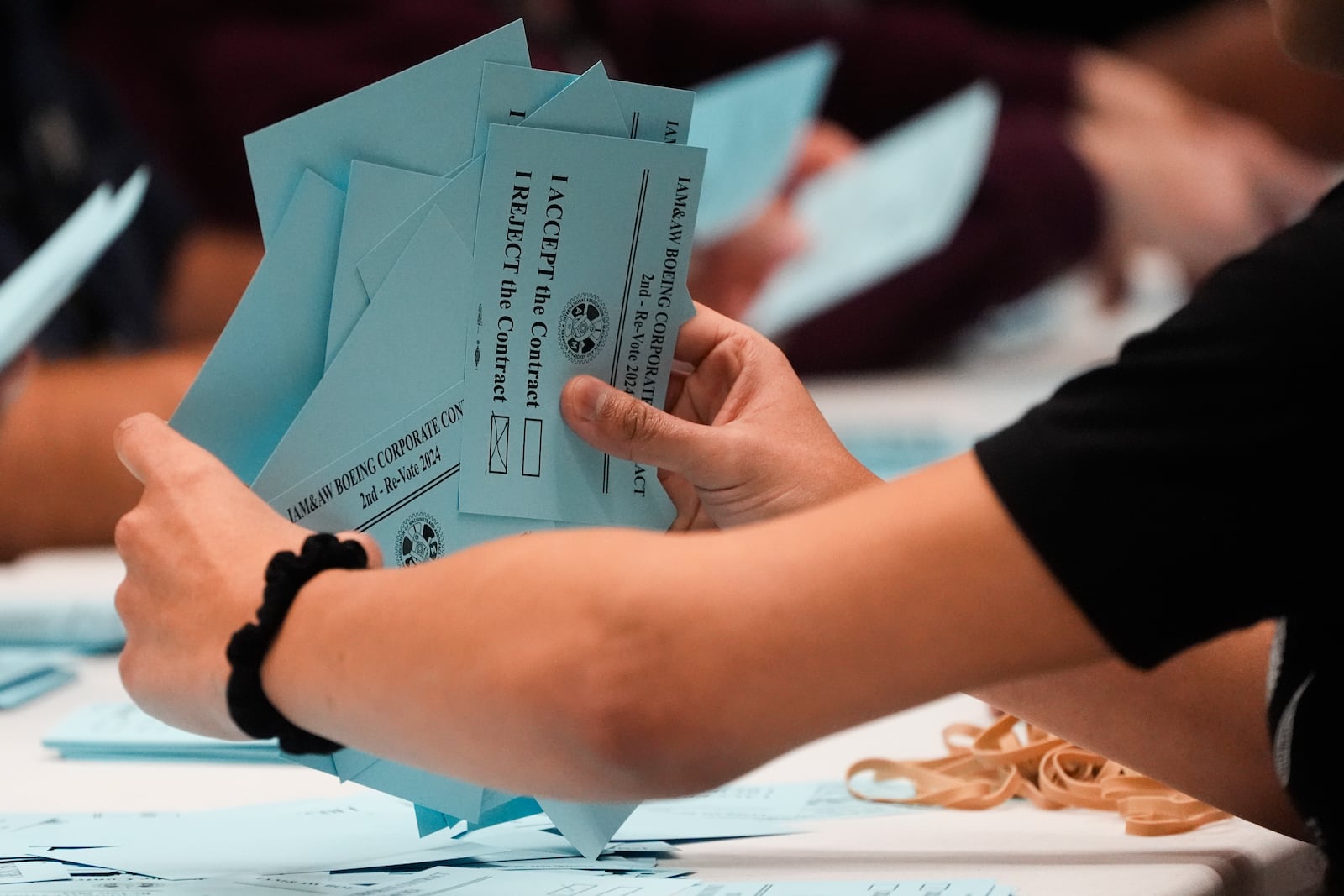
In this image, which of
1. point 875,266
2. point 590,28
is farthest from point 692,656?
point 590,28

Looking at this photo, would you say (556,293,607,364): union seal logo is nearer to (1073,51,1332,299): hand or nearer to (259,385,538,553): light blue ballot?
(259,385,538,553): light blue ballot

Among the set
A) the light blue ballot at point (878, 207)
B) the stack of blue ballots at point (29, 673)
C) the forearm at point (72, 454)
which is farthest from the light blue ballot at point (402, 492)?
the light blue ballot at point (878, 207)

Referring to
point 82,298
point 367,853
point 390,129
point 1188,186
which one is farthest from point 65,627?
point 1188,186

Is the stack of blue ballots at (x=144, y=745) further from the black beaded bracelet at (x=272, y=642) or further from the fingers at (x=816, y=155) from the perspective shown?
the fingers at (x=816, y=155)

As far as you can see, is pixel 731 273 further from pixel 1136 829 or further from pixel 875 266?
pixel 1136 829

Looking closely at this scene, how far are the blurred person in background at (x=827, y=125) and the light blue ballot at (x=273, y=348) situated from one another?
1145 mm

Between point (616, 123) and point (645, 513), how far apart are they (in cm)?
15

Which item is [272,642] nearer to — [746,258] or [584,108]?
[584,108]

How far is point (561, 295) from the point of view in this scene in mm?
525

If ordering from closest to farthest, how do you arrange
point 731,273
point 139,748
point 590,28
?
1. point 139,748
2. point 731,273
3. point 590,28

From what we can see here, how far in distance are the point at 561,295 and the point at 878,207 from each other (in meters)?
1.11

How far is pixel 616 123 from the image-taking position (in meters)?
0.52

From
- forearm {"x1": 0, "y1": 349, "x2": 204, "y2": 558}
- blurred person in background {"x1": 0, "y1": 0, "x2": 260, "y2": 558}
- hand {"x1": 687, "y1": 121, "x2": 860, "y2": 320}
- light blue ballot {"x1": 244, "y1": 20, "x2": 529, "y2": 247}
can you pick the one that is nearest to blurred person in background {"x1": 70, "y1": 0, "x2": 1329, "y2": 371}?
hand {"x1": 687, "y1": 121, "x2": 860, "y2": 320}

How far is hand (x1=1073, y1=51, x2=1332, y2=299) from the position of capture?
212cm
